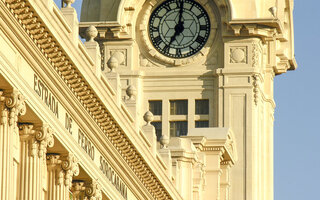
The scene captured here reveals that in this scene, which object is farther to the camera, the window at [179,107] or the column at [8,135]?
the window at [179,107]

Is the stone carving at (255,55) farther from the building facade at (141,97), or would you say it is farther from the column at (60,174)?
the column at (60,174)

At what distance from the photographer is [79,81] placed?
55250 mm

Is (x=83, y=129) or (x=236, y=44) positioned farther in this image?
(x=236, y=44)

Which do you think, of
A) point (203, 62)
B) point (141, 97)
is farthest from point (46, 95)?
point (141, 97)

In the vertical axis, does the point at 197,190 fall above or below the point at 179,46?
below

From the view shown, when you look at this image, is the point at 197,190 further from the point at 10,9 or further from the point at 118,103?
the point at 10,9

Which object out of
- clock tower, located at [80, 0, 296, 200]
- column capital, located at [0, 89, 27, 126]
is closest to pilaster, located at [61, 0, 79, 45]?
column capital, located at [0, 89, 27, 126]

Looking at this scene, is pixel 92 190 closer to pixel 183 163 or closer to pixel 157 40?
pixel 183 163

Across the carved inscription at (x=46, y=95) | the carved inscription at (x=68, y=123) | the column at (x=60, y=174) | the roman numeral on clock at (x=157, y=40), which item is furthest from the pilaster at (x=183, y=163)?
the roman numeral on clock at (x=157, y=40)

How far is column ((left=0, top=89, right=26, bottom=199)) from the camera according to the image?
48281 millimetres

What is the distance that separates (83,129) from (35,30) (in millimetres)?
9646

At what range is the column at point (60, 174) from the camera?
5522 cm

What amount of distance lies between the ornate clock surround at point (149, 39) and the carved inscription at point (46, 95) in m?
49.1

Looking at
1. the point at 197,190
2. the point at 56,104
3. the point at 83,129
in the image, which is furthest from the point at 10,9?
the point at 197,190
